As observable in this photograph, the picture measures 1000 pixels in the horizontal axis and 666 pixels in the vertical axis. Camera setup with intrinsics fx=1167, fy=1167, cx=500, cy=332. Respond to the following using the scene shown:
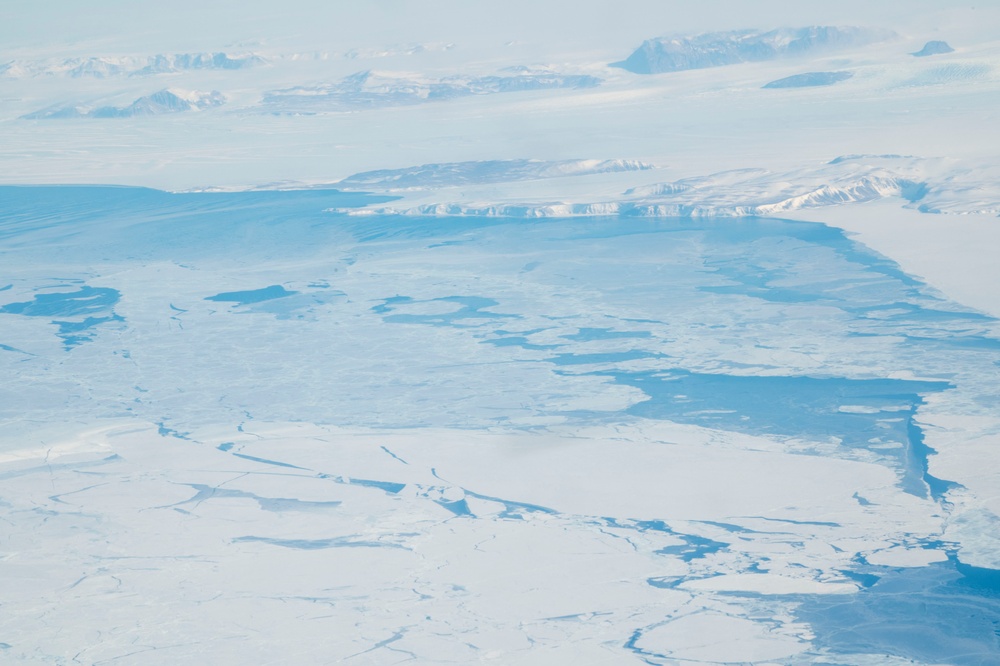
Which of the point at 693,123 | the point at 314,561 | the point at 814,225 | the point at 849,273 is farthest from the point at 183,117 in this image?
the point at 314,561

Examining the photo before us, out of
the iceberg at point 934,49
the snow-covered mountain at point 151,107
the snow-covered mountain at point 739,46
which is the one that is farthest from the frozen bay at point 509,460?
the snow-covered mountain at point 151,107

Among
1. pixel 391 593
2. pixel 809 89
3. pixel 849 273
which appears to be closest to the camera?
pixel 391 593

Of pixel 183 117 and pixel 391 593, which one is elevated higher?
pixel 183 117

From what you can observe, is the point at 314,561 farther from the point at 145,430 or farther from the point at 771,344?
the point at 771,344

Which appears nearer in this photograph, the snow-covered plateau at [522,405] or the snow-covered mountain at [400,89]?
the snow-covered plateau at [522,405]

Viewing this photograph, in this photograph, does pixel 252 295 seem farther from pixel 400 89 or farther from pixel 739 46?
pixel 739 46

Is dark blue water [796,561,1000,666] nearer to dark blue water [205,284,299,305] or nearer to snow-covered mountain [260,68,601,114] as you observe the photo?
dark blue water [205,284,299,305]

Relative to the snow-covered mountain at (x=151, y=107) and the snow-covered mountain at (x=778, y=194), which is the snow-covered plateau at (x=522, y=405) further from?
the snow-covered mountain at (x=151, y=107)

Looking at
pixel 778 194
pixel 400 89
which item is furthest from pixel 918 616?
pixel 400 89
